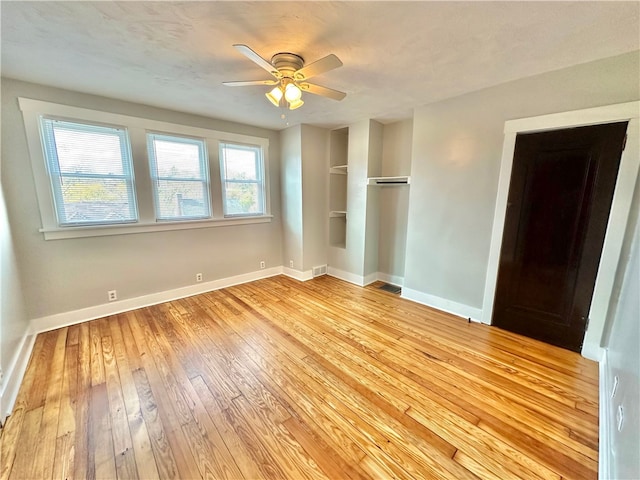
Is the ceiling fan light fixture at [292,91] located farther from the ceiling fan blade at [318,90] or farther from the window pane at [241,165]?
the window pane at [241,165]

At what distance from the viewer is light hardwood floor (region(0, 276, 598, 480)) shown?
53.5 inches

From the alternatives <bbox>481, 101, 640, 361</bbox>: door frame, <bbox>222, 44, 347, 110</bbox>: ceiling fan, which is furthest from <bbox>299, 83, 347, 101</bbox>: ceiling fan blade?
<bbox>481, 101, 640, 361</bbox>: door frame

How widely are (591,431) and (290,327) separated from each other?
235 cm

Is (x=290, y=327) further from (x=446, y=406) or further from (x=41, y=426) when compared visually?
(x=41, y=426)

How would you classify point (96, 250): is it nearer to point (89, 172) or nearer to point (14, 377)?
point (89, 172)

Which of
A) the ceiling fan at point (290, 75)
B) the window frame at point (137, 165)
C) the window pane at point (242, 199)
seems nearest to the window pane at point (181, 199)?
the window frame at point (137, 165)

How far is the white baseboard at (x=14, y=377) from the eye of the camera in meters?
1.64

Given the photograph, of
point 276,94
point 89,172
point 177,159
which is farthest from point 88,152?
point 276,94

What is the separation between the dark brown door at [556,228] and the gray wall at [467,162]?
22 centimetres

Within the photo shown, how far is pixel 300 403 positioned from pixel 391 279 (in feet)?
9.09

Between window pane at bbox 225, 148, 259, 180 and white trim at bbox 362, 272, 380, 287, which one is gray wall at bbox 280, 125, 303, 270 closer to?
window pane at bbox 225, 148, 259, 180

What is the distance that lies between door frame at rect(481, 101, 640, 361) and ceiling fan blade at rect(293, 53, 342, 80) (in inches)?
77.1

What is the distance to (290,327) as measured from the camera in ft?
9.08

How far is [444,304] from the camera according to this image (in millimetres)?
3152
